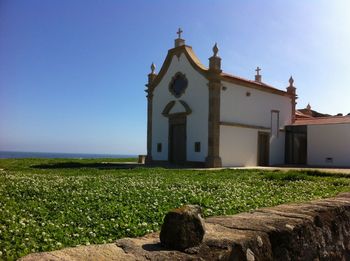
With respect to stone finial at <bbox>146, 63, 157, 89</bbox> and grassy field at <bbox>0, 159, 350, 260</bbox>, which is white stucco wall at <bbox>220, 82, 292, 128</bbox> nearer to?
stone finial at <bbox>146, 63, 157, 89</bbox>

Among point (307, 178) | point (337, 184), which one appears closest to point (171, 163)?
point (307, 178)

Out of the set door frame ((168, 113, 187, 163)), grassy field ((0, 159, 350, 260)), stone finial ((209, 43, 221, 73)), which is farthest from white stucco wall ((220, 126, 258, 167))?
grassy field ((0, 159, 350, 260))

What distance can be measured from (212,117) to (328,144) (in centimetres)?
1101

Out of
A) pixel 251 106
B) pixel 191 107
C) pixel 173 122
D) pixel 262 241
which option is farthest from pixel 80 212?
pixel 251 106

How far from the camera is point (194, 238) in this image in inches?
112

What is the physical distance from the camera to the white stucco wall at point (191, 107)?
26172 mm

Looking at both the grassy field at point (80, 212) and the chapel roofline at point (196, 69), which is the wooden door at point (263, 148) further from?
the grassy field at point (80, 212)

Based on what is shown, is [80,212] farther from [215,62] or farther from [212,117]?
[215,62]

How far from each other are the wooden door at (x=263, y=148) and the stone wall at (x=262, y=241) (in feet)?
80.4

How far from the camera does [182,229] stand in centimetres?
279

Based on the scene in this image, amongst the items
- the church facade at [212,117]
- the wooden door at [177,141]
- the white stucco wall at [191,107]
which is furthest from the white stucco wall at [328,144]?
the wooden door at [177,141]

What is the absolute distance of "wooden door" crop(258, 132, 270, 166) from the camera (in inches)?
1168

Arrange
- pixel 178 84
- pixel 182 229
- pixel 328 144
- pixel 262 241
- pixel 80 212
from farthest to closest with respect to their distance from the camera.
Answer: pixel 328 144
pixel 178 84
pixel 80 212
pixel 262 241
pixel 182 229

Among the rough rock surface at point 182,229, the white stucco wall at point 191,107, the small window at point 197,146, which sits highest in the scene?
the white stucco wall at point 191,107
